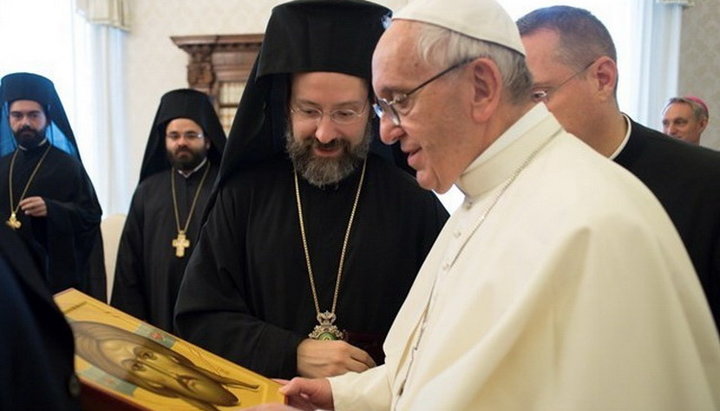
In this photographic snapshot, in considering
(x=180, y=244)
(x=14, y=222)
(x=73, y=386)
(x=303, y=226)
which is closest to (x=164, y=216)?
(x=180, y=244)

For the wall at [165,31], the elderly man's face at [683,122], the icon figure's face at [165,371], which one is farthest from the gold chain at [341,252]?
the wall at [165,31]

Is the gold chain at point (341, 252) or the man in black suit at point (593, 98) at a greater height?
the man in black suit at point (593, 98)

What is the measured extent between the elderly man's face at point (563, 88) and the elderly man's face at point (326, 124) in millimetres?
601

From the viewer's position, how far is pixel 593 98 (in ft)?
6.70

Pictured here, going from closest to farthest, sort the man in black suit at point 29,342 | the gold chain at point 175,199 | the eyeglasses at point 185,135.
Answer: the man in black suit at point 29,342, the gold chain at point 175,199, the eyeglasses at point 185,135

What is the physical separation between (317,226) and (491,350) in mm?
1260

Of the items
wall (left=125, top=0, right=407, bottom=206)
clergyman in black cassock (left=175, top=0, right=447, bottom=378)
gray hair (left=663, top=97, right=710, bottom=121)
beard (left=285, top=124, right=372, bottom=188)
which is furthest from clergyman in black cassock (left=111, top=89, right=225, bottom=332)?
gray hair (left=663, top=97, right=710, bottom=121)

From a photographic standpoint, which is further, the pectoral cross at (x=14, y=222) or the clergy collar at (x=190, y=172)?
the clergy collar at (x=190, y=172)

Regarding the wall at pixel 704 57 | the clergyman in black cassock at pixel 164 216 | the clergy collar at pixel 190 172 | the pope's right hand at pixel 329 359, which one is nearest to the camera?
the pope's right hand at pixel 329 359

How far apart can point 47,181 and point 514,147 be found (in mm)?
4222

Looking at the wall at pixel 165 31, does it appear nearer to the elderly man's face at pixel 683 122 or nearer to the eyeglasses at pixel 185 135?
the eyeglasses at pixel 185 135

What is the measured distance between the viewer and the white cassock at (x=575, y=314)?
1.03m

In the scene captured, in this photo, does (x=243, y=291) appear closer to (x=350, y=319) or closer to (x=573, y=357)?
(x=350, y=319)

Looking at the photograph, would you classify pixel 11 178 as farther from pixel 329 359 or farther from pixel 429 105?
pixel 429 105
